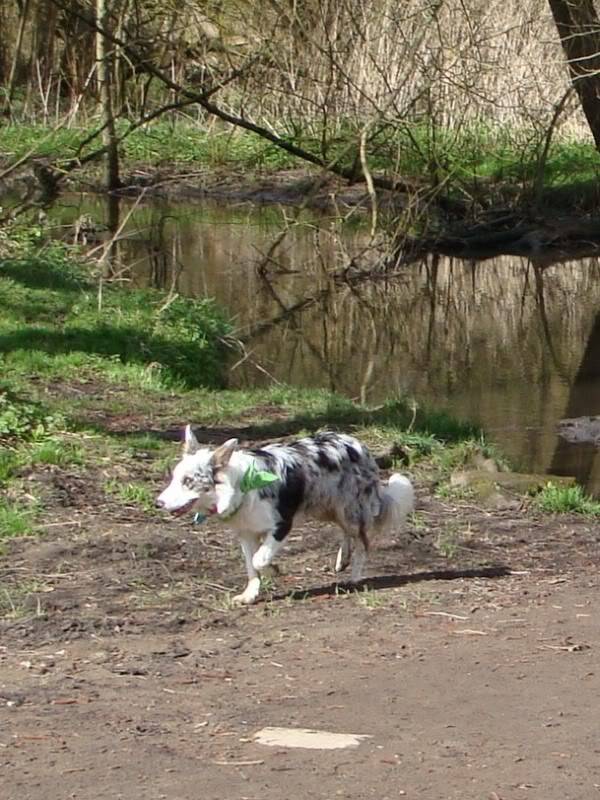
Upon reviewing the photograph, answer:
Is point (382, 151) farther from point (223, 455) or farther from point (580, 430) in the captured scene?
point (223, 455)

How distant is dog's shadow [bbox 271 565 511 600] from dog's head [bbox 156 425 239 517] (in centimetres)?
69

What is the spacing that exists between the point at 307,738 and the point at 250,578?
1.91 m

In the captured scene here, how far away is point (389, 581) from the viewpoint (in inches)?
304

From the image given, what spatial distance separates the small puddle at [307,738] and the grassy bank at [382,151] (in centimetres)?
1355

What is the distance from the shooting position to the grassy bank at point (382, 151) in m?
23.4

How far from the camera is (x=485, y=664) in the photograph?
6.26 m

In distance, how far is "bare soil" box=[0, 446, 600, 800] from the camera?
4.95 meters

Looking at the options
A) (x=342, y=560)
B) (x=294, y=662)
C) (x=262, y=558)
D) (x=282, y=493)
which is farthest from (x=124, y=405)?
(x=294, y=662)

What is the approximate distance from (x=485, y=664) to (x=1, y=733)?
2.10 metres

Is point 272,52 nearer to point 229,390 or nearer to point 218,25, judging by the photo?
point 218,25

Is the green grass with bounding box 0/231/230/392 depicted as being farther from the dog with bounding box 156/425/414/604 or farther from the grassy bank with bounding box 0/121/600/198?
the dog with bounding box 156/425/414/604

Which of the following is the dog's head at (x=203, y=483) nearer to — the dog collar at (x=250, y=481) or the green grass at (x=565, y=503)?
the dog collar at (x=250, y=481)

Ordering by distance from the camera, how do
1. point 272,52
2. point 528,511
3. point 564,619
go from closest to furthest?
point 564,619 < point 528,511 < point 272,52

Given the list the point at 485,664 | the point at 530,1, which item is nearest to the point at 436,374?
the point at 485,664
